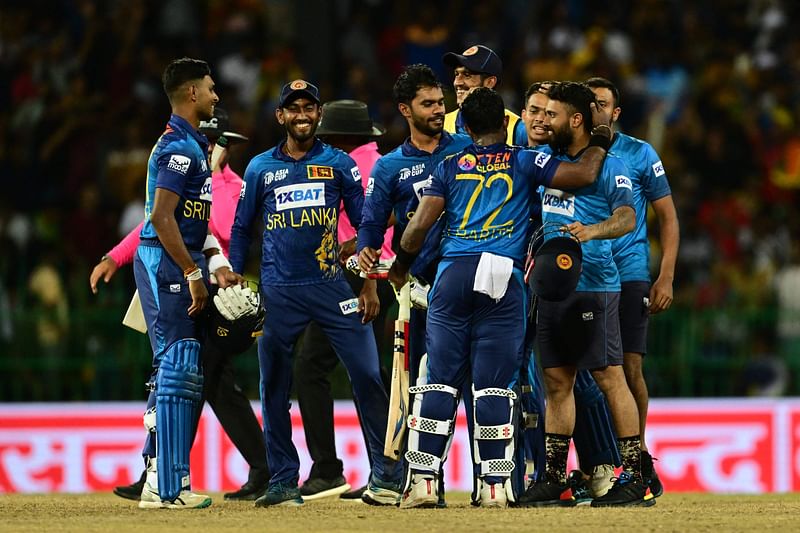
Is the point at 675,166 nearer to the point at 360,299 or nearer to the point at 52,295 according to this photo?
the point at 52,295

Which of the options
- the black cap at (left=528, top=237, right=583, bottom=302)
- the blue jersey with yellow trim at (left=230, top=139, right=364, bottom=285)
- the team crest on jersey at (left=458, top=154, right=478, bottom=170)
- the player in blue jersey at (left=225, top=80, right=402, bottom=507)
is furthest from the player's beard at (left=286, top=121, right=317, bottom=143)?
the black cap at (left=528, top=237, right=583, bottom=302)

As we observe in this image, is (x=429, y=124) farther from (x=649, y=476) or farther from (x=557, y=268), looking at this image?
(x=649, y=476)

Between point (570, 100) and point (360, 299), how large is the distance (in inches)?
66.3

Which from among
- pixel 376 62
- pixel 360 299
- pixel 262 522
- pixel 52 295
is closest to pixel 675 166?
pixel 376 62

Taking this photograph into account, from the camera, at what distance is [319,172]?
8812 mm

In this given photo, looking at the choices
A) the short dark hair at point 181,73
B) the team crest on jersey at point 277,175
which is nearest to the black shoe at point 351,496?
the team crest on jersey at point 277,175

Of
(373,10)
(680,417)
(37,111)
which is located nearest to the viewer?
(680,417)

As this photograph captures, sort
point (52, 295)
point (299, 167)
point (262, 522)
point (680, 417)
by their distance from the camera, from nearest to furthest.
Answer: point (262, 522), point (299, 167), point (680, 417), point (52, 295)

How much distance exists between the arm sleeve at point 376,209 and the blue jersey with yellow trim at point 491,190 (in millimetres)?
527

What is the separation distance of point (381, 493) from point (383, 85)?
8.41 m

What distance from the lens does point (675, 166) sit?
16.1 metres

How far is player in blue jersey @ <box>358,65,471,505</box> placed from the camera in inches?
339

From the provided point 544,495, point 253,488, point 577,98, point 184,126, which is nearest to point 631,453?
point 544,495

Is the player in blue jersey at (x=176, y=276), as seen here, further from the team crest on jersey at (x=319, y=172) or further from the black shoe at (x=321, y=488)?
the black shoe at (x=321, y=488)
